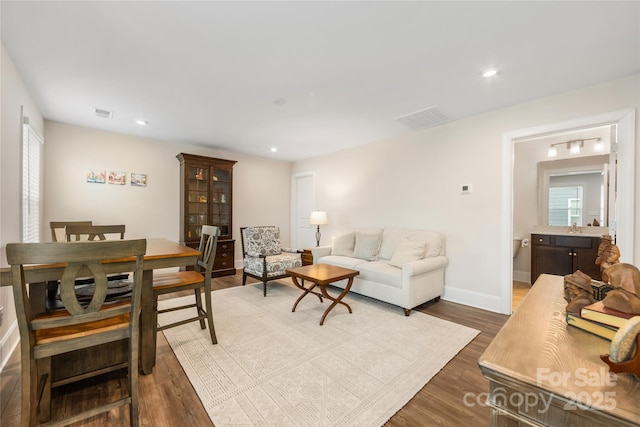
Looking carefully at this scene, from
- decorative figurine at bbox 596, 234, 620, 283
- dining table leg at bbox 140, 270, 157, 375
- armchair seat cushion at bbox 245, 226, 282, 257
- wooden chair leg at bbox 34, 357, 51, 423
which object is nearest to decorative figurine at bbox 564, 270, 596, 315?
decorative figurine at bbox 596, 234, 620, 283

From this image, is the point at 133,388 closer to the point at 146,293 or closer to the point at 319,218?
the point at 146,293

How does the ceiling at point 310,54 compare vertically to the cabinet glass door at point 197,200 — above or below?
above

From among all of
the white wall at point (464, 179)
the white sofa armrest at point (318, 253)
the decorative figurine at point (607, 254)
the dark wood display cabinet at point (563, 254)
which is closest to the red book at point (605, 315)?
the decorative figurine at point (607, 254)

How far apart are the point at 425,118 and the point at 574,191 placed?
301 centimetres

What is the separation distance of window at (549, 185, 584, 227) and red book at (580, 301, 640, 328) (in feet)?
15.2

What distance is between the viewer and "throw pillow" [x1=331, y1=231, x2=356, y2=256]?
4.24 meters

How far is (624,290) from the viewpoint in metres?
0.79

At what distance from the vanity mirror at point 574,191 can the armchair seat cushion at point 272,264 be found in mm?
4277

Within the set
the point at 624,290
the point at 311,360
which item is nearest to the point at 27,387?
the point at 311,360

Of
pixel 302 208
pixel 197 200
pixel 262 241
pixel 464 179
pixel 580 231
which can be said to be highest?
pixel 464 179

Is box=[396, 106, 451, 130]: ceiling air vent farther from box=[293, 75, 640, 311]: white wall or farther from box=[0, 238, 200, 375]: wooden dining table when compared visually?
box=[0, 238, 200, 375]: wooden dining table

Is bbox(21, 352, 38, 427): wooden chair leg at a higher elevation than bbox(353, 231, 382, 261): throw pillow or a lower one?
lower

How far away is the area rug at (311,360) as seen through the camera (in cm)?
157

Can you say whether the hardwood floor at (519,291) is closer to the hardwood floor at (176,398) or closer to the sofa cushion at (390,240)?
the sofa cushion at (390,240)
